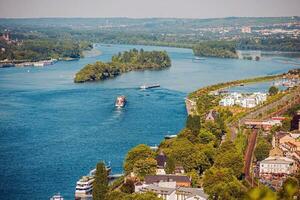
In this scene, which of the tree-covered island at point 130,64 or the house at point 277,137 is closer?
the house at point 277,137

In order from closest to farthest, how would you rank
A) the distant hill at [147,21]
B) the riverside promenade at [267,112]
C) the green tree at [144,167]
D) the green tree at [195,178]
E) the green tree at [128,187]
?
the green tree at [128,187] → the green tree at [195,178] → the green tree at [144,167] → the riverside promenade at [267,112] → the distant hill at [147,21]

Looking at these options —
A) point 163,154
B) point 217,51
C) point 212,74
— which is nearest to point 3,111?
point 163,154

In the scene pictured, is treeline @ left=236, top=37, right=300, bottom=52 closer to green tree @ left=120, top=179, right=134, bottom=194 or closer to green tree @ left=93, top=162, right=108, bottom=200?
green tree @ left=120, top=179, right=134, bottom=194

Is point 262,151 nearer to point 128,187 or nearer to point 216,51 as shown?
point 128,187

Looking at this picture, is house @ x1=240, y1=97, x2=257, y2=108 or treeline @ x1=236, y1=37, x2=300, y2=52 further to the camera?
treeline @ x1=236, y1=37, x2=300, y2=52

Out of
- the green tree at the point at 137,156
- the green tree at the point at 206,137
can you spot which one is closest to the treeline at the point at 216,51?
the green tree at the point at 206,137

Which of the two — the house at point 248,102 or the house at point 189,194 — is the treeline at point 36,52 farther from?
the house at point 189,194

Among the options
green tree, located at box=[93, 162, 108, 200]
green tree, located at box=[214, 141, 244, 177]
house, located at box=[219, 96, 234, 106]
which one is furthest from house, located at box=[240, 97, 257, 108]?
green tree, located at box=[93, 162, 108, 200]
